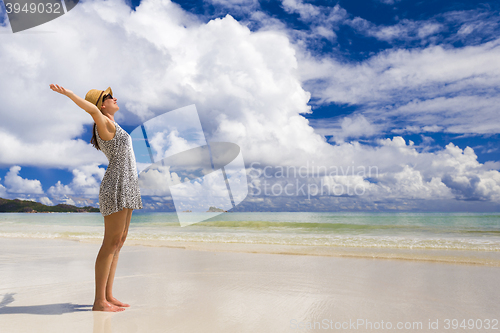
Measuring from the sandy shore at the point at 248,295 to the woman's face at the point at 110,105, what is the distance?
1757 mm

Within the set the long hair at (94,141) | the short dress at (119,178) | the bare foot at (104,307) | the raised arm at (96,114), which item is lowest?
the bare foot at (104,307)

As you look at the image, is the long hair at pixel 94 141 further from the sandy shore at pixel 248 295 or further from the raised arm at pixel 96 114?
the sandy shore at pixel 248 295

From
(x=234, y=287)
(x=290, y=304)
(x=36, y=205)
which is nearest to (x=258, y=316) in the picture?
(x=290, y=304)

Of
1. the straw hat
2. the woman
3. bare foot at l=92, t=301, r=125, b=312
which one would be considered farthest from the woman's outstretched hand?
bare foot at l=92, t=301, r=125, b=312

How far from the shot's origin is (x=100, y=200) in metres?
2.37

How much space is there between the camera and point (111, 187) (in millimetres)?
2377

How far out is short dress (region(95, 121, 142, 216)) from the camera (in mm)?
2344

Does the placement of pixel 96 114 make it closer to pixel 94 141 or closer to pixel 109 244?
pixel 94 141

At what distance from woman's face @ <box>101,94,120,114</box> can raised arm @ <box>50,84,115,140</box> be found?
0.22 metres

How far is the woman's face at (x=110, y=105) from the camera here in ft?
8.22

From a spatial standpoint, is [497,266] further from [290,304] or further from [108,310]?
[108,310]

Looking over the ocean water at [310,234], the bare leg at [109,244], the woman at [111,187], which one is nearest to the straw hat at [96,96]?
the woman at [111,187]

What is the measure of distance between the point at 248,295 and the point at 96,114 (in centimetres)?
239

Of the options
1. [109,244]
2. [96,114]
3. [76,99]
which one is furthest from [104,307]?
[76,99]
